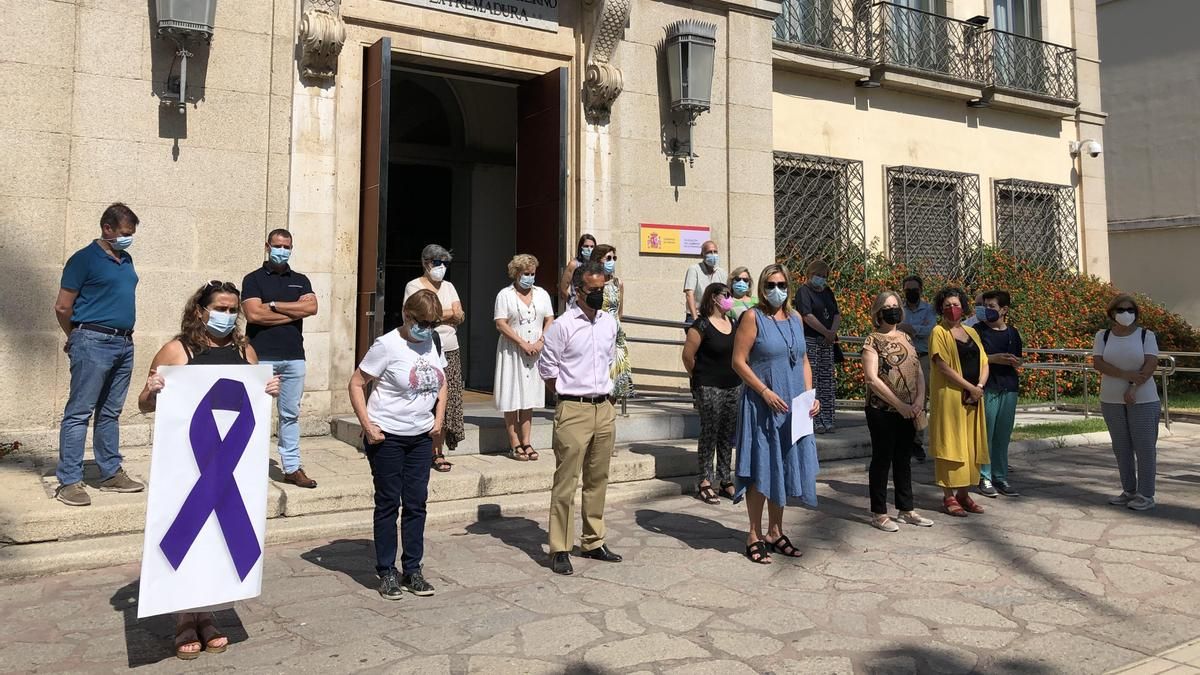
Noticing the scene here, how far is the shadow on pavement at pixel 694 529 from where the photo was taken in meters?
5.95

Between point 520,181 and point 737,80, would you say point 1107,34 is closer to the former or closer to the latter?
point 737,80

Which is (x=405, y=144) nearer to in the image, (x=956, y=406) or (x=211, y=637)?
(x=956, y=406)

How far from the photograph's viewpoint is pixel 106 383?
19.4ft

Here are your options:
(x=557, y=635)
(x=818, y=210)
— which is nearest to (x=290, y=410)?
(x=557, y=635)

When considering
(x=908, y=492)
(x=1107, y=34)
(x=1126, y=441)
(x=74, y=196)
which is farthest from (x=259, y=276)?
(x=1107, y=34)

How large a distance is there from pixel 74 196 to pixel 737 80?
7.69m

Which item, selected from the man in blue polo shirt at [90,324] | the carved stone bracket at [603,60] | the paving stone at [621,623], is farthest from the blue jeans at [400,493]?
the carved stone bracket at [603,60]

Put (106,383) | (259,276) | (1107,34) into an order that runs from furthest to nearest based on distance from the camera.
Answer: (1107,34)
(259,276)
(106,383)

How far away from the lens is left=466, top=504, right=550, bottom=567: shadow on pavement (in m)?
5.74

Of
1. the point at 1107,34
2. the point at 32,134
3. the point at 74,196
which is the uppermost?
the point at 1107,34

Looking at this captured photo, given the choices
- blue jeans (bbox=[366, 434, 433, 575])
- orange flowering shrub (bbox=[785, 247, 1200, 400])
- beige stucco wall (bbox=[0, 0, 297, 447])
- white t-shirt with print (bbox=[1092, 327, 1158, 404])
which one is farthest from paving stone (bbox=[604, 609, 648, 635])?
orange flowering shrub (bbox=[785, 247, 1200, 400])

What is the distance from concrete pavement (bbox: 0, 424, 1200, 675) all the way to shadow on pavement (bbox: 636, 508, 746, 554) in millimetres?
28

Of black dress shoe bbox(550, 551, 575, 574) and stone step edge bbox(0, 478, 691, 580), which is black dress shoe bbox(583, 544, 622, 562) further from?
stone step edge bbox(0, 478, 691, 580)

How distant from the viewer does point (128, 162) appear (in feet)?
25.8
